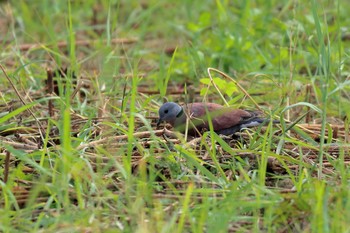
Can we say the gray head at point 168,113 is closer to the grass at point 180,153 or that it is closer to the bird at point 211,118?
the bird at point 211,118

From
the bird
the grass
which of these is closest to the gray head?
the bird

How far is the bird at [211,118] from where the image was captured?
16.8ft

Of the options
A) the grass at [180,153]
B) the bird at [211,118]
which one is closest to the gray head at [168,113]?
the bird at [211,118]

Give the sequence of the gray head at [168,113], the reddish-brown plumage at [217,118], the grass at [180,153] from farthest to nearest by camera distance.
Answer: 1. the gray head at [168,113]
2. the reddish-brown plumage at [217,118]
3. the grass at [180,153]

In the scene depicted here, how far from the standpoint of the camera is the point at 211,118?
16.8 ft

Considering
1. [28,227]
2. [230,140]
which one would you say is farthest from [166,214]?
[230,140]

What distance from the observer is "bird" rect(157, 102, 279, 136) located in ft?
16.8

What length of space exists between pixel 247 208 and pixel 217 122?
1448 millimetres

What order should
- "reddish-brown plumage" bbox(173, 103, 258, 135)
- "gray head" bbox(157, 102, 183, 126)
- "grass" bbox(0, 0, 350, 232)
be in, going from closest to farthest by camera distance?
1. "grass" bbox(0, 0, 350, 232)
2. "reddish-brown plumage" bbox(173, 103, 258, 135)
3. "gray head" bbox(157, 102, 183, 126)

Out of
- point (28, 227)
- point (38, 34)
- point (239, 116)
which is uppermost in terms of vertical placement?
point (38, 34)

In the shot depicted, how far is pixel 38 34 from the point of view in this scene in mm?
8172

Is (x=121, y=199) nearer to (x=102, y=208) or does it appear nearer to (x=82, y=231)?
(x=102, y=208)

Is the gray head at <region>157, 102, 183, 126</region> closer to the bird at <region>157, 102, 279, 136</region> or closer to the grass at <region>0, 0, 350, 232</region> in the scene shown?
the bird at <region>157, 102, 279, 136</region>

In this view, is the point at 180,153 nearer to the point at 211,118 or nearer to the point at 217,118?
the point at 211,118
